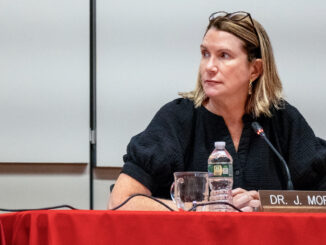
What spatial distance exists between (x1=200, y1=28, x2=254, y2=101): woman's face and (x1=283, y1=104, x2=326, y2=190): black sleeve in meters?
0.26

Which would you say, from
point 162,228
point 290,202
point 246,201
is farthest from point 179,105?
point 162,228

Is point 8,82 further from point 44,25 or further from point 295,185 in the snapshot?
point 295,185

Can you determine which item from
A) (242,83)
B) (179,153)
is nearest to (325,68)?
(242,83)

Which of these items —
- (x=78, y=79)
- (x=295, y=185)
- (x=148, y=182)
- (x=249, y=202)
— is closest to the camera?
(x=249, y=202)

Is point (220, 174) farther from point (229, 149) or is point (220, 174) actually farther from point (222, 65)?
point (222, 65)

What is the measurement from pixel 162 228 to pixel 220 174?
→ 2.48 feet

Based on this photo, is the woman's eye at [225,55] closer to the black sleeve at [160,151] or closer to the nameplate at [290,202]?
the black sleeve at [160,151]

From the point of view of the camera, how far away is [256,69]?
1.88 m

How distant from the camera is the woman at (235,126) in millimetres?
1722

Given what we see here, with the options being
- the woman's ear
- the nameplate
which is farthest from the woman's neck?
the nameplate

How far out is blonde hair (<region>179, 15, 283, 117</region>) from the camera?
5.92ft

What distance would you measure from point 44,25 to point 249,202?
154cm

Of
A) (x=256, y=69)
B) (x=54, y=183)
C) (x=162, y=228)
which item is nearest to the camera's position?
(x=162, y=228)

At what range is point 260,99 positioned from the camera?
1.88 meters
